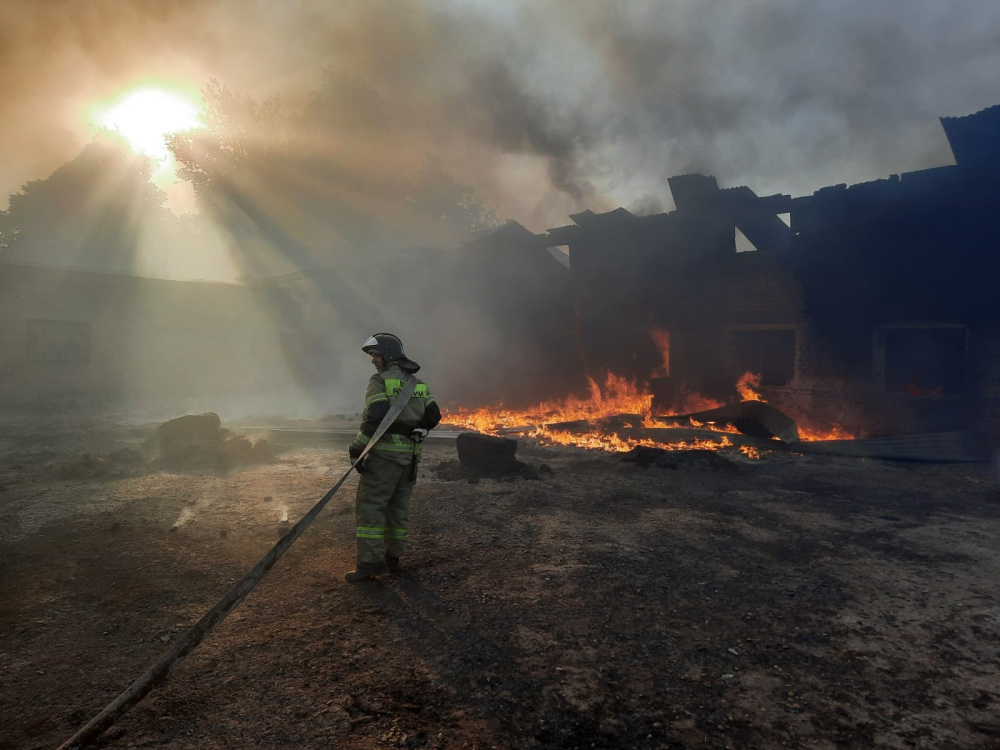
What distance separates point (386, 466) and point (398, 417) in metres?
0.41

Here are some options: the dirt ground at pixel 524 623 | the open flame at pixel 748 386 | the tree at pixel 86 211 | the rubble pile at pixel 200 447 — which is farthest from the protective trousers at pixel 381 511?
the tree at pixel 86 211

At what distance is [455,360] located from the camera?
1786 centimetres

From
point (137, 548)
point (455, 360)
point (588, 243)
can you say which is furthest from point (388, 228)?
point (137, 548)

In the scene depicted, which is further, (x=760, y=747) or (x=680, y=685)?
(x=680, y=685)

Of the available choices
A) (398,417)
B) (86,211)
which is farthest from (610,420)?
(86,211)

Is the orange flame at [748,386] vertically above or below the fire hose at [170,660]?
above

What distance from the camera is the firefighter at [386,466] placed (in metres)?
4.21

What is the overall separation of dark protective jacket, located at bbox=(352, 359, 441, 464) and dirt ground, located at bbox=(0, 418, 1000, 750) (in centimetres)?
104

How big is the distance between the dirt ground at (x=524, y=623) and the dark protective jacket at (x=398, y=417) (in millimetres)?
1040

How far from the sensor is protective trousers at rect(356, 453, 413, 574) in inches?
165

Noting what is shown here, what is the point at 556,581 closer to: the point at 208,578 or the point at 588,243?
the point at 208,578

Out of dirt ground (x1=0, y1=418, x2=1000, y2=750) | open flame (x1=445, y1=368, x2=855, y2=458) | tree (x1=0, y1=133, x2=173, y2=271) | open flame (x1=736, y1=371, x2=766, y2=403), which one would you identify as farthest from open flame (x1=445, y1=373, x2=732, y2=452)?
tree (x1=0, y1=133, x2=173, y2=271)

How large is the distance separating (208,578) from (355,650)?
1827 mm

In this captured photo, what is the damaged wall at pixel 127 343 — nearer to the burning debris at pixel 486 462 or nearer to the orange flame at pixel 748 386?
the burning debris at pixel 486 462
